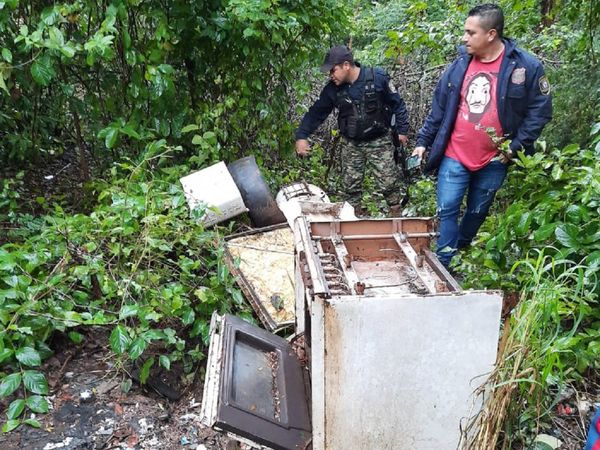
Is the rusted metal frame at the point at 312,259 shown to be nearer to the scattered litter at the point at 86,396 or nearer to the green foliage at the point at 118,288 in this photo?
the green foliage at the point at 118,288

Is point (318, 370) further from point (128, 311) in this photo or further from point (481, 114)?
point (481, 114)

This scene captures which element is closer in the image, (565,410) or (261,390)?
(261,390)

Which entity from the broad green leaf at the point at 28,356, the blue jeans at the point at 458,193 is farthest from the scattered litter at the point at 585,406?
the broad green leaf at the point at 28,356

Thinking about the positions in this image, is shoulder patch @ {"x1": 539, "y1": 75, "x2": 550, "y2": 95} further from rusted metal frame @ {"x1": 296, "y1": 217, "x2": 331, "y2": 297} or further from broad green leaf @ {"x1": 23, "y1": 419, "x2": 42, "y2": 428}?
broad green leaf @ {"x1": 23, "y1": 419, "x2": 42, "y2": 428}

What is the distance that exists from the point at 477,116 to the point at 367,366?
2.03 meters

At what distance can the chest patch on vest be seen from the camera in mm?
3070

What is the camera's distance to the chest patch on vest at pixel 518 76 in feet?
10.1

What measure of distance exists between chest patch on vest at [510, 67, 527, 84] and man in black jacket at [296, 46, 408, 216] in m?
1.44

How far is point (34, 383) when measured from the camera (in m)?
2.39

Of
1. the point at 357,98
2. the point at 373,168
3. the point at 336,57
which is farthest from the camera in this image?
the point at 373,168

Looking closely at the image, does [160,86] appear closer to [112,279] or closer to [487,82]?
[112,279]

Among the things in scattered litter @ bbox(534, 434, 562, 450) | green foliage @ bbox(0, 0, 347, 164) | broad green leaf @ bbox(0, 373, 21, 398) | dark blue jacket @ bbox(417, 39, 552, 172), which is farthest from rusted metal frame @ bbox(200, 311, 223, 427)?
dark blue jacket @ bbox(417, 39, 552, 172)

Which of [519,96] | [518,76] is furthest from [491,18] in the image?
[519,96]

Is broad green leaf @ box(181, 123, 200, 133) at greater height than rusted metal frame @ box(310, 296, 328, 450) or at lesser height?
greater
